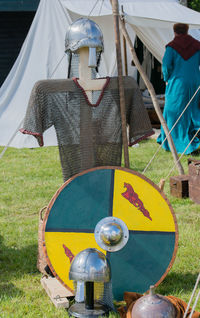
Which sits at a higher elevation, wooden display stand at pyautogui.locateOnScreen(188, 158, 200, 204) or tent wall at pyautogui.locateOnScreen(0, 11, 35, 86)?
tent wall at pyautogui.locateOnScreen(0, 11, 35, 86)

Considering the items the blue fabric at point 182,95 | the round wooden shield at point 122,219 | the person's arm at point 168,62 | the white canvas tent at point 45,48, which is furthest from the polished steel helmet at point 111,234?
the white canvas tent at point 45,48

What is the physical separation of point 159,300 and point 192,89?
4.87m

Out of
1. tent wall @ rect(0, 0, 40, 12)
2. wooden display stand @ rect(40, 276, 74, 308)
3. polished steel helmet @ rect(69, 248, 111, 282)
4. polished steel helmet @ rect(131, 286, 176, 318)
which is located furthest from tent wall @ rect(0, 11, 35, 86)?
polished steel helmet @ rect(131, 286, 176, 318)

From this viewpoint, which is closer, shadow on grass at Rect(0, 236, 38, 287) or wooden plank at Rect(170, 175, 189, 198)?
shadow on grass at Rect(0, 236, 38, 287)

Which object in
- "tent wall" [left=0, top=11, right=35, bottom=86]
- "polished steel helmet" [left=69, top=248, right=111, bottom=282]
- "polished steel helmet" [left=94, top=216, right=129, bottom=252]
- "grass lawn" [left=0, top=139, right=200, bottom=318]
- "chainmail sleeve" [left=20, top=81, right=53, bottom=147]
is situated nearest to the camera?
"polished steel helmet" [left=69, top=248, right=111, bottom=282]

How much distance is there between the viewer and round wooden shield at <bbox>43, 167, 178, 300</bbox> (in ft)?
9.68

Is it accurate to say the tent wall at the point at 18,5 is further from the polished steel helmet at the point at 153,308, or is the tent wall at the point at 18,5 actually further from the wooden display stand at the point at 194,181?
the polished steel helmet at the point at 153,308

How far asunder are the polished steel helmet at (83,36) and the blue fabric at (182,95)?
3684mm

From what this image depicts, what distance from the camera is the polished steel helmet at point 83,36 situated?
10.5 feet

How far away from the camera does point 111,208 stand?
3.01 meters

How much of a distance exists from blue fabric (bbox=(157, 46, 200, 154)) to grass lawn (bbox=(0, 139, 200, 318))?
0.36m

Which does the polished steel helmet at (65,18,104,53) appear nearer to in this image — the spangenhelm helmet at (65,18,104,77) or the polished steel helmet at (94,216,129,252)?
the spangenhelm helmet at (65,18,104,77)

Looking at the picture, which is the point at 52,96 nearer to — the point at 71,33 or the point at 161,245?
the point at 71,33

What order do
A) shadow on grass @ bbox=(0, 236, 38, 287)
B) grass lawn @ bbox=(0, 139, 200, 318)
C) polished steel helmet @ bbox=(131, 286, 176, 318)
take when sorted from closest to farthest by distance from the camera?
polished steel helmet @ bbox=(131, 286, 176, 318), grass lawn @ bbox=(0, 139, 200, 318), shadow on grass @ bbox=(0, 236, 38, 287)
